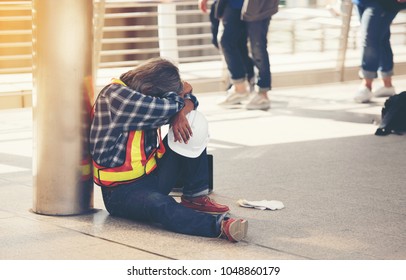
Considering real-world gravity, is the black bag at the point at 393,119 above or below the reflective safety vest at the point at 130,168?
below

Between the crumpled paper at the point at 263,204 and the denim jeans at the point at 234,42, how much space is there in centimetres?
414

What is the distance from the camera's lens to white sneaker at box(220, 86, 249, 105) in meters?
10.3

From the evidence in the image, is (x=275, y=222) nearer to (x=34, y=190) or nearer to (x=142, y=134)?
(x=142, y=134)

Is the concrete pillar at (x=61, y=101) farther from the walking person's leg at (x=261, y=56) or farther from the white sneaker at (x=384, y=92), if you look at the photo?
the white sneaker at (x=384, y=92)

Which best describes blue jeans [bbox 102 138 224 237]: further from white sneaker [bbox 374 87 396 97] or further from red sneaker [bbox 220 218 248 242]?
white sneaker [bbox 374 87 396 97]

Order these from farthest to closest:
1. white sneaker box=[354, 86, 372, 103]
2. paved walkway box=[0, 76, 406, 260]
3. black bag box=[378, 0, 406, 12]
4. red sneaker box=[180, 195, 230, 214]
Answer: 1. white sneaker box=[354, 86, 372, 103]
2. black bag box=[378, 0, 406, 12]
3. red sneaker box=[180, 195, 230, 214]
4. paved walkway box=[0, 76, 406, 260]

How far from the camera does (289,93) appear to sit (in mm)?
11578

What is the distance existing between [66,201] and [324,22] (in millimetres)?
8841

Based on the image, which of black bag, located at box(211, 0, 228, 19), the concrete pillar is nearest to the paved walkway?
the concrete pillar

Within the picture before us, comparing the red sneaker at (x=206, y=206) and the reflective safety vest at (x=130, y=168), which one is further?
the red sneaker at (x=206, y=206)

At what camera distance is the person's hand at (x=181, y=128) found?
534 centimetres

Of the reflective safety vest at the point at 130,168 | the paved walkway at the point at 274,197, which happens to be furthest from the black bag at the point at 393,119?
the reflective safety vest at the point at 130,168

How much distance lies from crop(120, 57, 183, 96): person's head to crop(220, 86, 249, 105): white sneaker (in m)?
4.87

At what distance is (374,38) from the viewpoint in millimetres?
10016
